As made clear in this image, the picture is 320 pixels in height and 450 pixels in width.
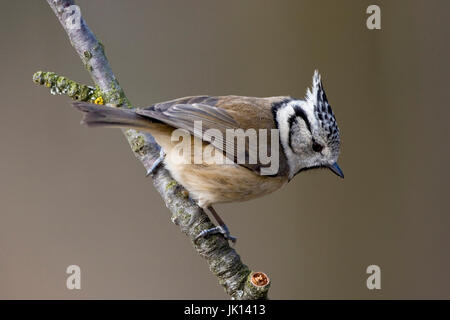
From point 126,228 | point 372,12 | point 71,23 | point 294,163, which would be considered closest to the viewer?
point 71,23

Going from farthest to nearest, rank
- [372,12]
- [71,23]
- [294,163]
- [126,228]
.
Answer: [372,12] < [126,228] < [294,163] < [71,23]

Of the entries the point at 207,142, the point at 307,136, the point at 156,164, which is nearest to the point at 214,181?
the point at 207,142

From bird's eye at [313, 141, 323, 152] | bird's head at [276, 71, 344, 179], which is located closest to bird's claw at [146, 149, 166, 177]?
bird's head at [276, 71, 344, 179]

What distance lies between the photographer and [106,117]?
205 cm

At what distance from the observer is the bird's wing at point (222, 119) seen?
235 cm

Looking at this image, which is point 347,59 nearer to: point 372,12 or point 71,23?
point 372,12

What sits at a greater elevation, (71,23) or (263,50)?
(263,50)

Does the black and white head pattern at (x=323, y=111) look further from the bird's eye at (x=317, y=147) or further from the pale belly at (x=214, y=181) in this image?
the pale belly at (x=214, y=181)

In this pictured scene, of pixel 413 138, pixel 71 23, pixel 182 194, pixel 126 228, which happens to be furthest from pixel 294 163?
pixel 413 138

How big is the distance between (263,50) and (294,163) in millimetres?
1812

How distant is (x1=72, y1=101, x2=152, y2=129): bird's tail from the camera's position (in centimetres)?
199

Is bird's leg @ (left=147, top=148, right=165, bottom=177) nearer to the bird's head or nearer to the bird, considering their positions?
the bird

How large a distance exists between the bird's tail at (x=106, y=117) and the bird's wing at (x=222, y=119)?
90 mm

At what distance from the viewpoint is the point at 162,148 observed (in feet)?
8.13
